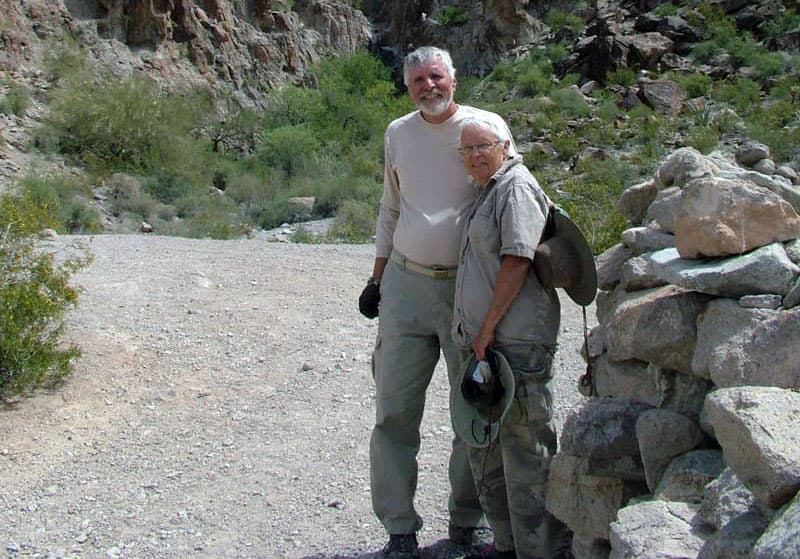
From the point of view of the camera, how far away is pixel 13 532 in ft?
15.0

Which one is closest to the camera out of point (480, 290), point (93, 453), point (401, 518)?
point (480, 290)

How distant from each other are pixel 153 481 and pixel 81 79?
2187 cm

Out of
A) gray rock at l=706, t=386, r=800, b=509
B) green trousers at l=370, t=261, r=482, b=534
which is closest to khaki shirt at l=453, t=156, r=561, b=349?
green trousers at l=370, t=261, r=482, b=534

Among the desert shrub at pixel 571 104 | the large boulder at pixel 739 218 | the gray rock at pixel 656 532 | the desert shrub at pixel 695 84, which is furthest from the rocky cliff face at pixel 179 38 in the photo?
the gray rock at pixel 656 532

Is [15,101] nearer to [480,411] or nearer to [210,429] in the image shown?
[210,429]

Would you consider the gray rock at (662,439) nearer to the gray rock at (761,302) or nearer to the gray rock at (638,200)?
the gray rock at (761,302)

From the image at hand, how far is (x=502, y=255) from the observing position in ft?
10.4

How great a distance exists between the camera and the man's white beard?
3.47m

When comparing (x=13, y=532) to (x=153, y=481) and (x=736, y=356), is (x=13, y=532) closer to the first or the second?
(x=153, y=481)

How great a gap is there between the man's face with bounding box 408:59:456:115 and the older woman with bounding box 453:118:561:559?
0.62 ft

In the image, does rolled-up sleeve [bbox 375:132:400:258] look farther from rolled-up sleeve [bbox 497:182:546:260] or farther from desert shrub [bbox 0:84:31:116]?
desert shrub [bbox 0:84:31:116]

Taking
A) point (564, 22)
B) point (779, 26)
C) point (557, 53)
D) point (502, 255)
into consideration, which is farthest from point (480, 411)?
point (564, 22)

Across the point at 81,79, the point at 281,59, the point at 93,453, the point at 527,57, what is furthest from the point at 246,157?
the point at 93,453

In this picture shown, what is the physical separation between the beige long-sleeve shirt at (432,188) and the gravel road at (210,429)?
4.03 ft
